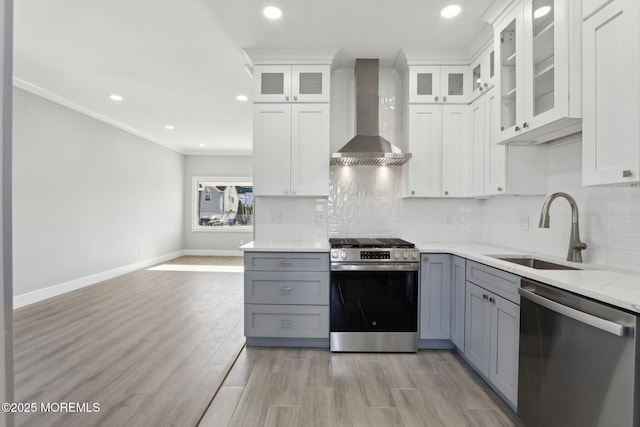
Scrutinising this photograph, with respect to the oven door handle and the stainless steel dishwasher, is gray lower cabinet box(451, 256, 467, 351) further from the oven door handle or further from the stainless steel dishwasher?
the stainless steel dishwasher

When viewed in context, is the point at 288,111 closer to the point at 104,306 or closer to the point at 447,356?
the point at 447,356

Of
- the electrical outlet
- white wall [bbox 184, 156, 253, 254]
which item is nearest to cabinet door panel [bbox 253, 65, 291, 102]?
the electrical outlet

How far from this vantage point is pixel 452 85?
10.0 ft

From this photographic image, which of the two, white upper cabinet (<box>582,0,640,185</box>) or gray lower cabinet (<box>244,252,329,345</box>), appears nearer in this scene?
white upper cabinet (<box>582,0,640,185</box>)

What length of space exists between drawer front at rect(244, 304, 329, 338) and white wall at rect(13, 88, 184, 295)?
3.26 m

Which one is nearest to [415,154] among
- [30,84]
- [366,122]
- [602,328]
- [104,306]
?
[366,122]

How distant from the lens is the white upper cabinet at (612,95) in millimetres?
1380

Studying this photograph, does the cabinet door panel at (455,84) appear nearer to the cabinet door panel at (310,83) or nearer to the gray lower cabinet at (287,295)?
the cabinet door panel at (310,83)

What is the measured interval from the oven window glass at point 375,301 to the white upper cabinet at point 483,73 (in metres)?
1.76

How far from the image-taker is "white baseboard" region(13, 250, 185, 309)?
381 centimetres

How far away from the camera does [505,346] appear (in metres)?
1.90

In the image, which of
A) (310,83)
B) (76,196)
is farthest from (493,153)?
(76,196)

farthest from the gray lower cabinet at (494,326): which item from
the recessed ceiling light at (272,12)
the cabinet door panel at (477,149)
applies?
the recessed ceiling light at (272,12)

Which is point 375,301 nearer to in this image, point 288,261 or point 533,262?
point 288,261
